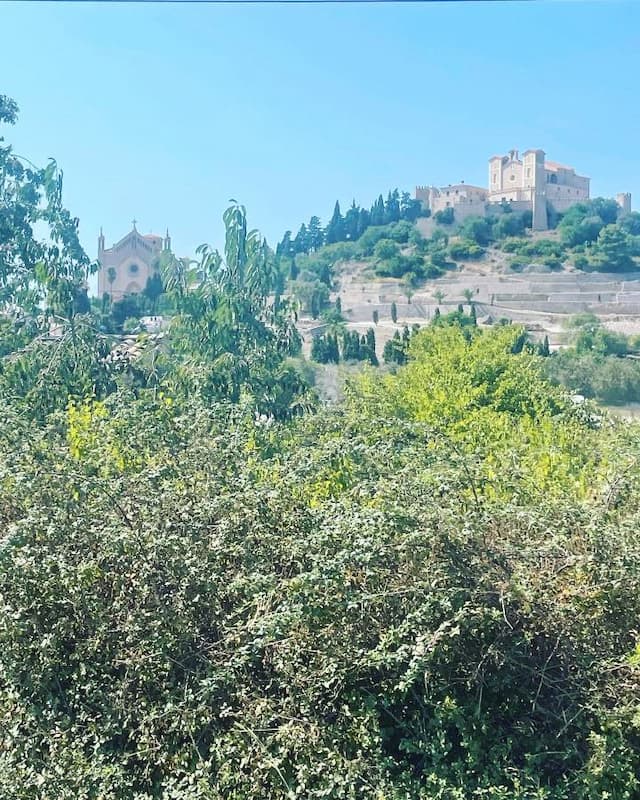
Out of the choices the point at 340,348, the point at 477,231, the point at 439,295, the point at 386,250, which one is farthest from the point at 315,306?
the point at 477,231

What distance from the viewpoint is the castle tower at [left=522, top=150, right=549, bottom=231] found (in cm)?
5800

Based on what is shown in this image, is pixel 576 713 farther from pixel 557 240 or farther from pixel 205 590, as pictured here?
pixel 557 240

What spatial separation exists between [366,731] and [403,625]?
31cm

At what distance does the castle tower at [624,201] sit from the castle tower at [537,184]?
23.5 feet

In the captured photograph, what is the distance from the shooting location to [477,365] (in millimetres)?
8492

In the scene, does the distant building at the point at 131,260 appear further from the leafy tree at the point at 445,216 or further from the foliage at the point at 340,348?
the leafy tree at the point at 445,216

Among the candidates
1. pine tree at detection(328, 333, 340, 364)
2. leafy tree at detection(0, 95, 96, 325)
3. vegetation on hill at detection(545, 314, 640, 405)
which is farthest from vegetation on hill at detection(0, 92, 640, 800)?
pine tree at detection(328, 333, 340, 364)

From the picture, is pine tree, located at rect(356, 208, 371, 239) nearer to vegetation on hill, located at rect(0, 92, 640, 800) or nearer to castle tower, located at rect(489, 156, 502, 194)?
castle tower, located at rect(489, 156, 502, 194)

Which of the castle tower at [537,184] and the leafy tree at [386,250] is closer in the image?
the leafy tree at [386,250]

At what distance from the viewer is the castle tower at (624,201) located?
206ft

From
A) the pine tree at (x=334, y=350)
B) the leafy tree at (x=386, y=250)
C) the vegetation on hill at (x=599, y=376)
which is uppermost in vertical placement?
the leafy tree at (x=386, y=250)

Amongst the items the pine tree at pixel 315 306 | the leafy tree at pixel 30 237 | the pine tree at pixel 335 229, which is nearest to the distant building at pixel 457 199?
the pine tree at pixel 335 229

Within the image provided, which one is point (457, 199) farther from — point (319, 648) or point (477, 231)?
point (319, 648)

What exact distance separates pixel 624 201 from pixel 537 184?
9.73m
